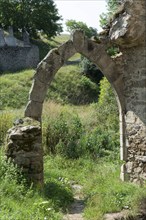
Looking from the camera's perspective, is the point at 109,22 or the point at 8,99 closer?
the point at 109,22

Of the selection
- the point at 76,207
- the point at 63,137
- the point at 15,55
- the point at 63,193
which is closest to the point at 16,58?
the point at 15,55

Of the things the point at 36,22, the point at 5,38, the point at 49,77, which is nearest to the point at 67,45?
the point at 49,77

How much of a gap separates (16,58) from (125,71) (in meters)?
21.7

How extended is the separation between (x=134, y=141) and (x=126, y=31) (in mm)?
2355

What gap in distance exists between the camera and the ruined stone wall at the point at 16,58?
2797cm

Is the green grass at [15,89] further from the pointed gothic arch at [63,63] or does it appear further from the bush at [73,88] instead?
the pointed gothic arch at [63,63]

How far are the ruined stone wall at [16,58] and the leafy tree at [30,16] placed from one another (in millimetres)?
6541

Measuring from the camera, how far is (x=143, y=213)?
5.93 m

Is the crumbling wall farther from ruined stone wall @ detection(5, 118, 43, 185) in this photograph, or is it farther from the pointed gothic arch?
ruined stone wall @ detection(5, 118, 43, 185)

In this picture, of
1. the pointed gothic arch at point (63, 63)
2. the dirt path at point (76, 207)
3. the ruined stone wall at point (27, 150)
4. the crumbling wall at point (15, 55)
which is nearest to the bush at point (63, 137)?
the dirt path at point (76, 207)

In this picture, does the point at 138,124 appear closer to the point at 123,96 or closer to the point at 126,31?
the point at 123,96

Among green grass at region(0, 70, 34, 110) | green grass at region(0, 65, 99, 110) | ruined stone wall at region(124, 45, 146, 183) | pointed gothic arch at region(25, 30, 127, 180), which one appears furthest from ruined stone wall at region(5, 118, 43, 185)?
green grass at region(0, 65, 99, 110)

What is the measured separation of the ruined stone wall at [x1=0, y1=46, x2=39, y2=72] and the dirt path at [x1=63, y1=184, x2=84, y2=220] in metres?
21.3

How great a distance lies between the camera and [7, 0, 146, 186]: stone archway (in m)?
6.98
